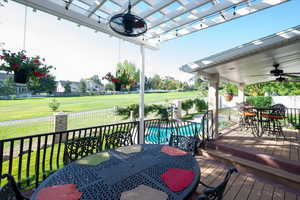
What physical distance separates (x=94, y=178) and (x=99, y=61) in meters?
7.07

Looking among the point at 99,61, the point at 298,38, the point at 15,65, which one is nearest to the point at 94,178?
the point at 15,65

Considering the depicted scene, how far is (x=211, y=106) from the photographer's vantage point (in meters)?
4.30

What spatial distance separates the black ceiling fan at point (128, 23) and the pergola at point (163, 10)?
21 centimetres

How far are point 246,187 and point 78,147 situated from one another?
9.98ft

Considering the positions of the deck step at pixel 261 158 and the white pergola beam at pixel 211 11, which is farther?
the deck step at pixel 261 158

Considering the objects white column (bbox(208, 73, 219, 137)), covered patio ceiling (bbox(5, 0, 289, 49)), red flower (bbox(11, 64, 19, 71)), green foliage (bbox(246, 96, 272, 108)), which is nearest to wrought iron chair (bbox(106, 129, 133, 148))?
red flower (bbox(11, 64, 19, 71))

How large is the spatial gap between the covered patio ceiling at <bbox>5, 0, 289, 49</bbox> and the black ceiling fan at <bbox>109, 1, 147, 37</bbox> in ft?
0.80

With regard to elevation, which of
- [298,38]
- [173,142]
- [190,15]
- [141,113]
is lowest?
[173,142]

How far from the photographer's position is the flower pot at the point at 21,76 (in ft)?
7.09

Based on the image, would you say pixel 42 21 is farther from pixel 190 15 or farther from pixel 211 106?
pixel 211 106

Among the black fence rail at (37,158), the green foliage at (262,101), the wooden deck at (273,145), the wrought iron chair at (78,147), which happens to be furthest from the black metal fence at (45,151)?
the green foliage at (262,101)

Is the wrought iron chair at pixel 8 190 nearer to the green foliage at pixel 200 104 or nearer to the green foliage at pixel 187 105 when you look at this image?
the green foliage at pixel 187 105

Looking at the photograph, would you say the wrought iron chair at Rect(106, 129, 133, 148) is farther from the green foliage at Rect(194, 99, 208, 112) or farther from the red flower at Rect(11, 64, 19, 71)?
the green foliage at Rect(194, 99, 208, 112)

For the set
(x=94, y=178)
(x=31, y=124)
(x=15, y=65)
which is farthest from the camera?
(x=31, y=124)
